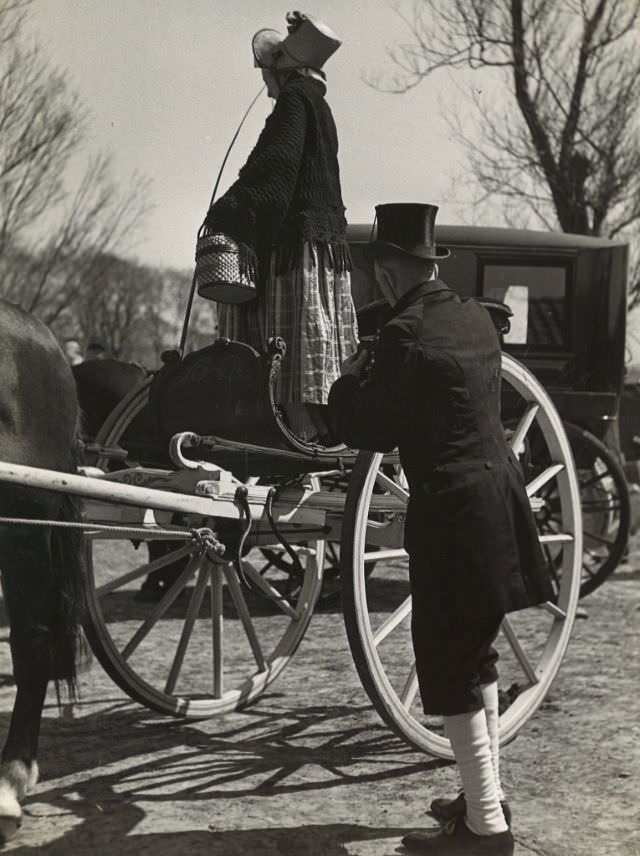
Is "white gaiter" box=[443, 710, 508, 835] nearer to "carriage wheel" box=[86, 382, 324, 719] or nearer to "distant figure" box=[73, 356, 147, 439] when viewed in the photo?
"carriage wheel" box=[86, 382, 324, 719]

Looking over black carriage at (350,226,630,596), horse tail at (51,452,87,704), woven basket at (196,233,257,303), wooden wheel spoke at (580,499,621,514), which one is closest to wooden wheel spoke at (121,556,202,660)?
horse tail at (51,452,87,704)

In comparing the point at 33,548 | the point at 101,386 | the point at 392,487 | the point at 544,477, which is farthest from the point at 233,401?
the point at 101,386

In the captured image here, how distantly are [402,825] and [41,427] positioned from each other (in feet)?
4.82

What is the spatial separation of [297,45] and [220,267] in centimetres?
72

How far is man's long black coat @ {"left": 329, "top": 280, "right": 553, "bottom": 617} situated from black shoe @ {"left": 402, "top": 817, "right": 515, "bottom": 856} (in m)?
0.53

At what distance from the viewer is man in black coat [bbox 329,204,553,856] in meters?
2.55

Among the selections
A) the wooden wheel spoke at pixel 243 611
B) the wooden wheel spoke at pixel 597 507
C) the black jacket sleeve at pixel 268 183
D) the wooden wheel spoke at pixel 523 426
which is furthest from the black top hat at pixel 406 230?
the wooden wheel spoke at pixel 597 507

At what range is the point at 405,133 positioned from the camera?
357cm

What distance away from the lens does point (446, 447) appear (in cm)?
258

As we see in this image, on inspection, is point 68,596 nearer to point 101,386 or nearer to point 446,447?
point 446,447

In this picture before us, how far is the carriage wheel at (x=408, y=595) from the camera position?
121 inches

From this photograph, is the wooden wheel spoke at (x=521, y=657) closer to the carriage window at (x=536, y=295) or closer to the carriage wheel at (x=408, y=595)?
the carriage wheel at (x=408, y=595)

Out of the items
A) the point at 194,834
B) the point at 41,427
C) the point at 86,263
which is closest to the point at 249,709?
the point at 194,834

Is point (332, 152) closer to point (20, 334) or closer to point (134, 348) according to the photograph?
point (20, 334)
